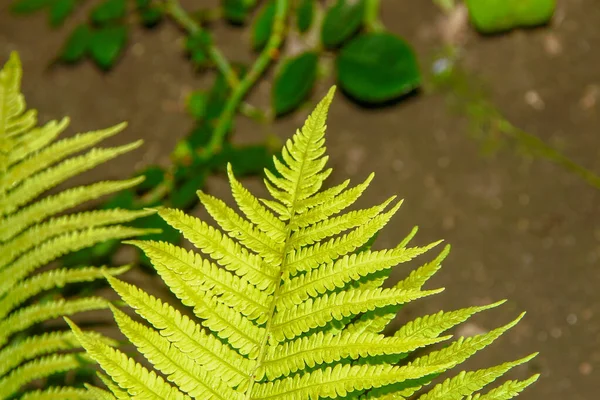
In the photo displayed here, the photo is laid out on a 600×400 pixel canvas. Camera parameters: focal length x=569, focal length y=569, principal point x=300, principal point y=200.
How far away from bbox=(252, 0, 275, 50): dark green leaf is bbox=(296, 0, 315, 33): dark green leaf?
0.35 ft

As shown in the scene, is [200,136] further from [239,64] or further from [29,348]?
[29,348]

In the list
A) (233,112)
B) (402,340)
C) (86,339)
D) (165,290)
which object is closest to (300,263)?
(402,340)

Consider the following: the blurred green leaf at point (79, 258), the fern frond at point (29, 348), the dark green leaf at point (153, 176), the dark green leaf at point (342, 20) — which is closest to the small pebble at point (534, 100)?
the dark green leaf at point (342, 20)

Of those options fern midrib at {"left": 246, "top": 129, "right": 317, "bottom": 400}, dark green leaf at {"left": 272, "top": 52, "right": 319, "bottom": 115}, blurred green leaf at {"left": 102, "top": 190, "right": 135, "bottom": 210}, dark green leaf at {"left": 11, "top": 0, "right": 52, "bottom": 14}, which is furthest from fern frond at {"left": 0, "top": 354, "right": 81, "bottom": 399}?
dark green leaf at {"left": 11, "top": 0, "right": 52, "bottom": 14}

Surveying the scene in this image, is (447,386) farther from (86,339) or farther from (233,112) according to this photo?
(233,112)

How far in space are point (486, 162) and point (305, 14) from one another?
82 cm

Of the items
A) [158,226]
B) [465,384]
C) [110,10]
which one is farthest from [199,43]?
[465,384]

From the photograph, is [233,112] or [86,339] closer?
[86,339]

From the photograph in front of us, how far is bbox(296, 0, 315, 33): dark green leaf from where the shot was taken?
189 cm

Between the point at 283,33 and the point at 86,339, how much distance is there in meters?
1.52

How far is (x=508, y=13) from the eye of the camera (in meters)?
1.91

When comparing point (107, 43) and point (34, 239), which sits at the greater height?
point (107, 43)

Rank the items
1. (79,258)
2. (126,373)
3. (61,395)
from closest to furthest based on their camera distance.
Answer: (126,373)
(61,395)
(79,258)

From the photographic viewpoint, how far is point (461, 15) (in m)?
2.09
